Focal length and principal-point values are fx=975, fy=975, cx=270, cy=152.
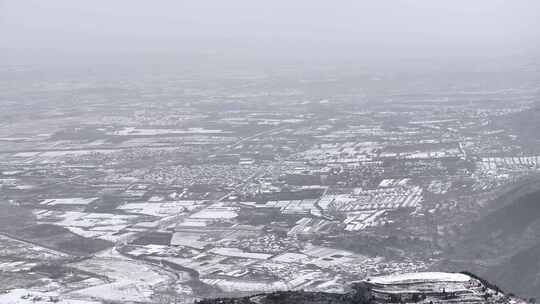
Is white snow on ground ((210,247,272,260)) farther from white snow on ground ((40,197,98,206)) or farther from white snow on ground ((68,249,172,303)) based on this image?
white snow on ground ((40,197,98,206))

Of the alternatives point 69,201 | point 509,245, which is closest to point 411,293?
point 509,245

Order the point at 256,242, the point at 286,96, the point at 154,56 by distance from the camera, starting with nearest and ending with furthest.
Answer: the point at 256,242
the point at 286,96
the point at 154,56

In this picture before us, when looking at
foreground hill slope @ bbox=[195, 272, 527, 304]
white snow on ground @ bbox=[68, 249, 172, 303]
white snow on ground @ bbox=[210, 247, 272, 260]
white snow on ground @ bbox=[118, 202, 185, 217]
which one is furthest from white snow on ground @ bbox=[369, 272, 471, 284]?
white snow on ground @ bbox=[118, 202, 185, 217]

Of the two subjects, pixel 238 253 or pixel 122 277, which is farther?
pixel 238 253

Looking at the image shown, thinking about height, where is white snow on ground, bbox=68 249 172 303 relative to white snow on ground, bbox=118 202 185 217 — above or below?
above

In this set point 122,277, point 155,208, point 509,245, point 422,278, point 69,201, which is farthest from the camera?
point 69,201

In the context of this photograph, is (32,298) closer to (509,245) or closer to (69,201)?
(509,245)

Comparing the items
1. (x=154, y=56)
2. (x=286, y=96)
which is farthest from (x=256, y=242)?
(x=154, y=56)

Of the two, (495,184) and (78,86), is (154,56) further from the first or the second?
(495,184)

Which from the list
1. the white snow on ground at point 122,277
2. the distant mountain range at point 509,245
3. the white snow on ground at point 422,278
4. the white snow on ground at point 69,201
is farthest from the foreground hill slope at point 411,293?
the white snow on ground at point 69,201
